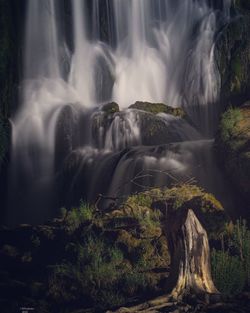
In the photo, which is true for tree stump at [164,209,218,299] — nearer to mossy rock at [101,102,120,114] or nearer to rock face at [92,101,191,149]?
rock face at [92,101,191,149]

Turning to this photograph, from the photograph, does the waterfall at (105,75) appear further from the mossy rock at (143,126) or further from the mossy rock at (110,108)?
the mossy rock at (110,108)

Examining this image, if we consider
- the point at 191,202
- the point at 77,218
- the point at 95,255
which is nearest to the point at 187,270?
the point at 95,255

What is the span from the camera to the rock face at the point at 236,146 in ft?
34.8

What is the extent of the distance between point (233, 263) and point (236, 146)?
2.85 metres

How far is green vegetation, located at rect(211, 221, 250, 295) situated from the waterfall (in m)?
5.69

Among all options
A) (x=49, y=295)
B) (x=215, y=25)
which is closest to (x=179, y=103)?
(x=215, y=25)

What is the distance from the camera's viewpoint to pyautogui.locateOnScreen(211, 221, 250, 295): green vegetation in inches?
341

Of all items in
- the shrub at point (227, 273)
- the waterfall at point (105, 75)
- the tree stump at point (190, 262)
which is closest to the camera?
the tree stump at point (190, 262)

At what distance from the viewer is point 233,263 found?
8.93 meters

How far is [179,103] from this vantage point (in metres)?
20.0

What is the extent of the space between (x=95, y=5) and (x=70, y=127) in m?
8.97

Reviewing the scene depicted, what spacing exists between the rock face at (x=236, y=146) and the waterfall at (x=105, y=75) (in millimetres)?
3939

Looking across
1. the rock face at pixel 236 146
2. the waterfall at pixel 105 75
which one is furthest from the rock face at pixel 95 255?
the waterfall at pixel 105 75

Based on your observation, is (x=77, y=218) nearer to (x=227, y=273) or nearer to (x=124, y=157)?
(x=124, y=157)
